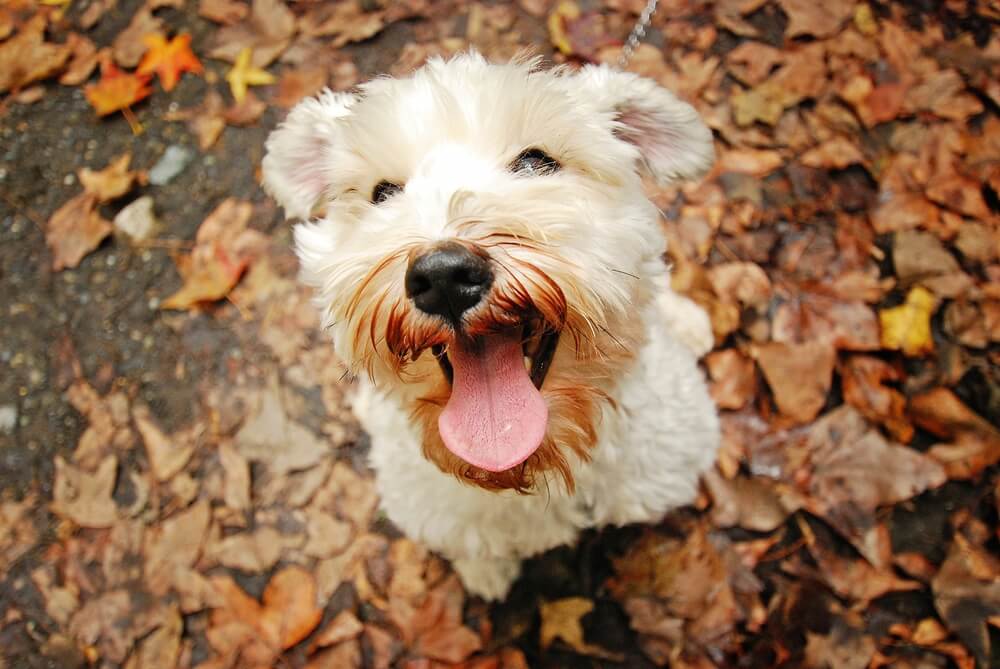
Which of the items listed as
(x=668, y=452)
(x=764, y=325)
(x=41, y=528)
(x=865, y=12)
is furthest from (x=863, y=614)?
(x=41, y=528)

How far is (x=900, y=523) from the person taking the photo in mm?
2721

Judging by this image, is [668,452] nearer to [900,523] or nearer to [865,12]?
[900,523]

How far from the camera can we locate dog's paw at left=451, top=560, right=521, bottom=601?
2.78m

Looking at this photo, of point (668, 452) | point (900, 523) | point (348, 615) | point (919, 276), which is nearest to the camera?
point (668, 452)

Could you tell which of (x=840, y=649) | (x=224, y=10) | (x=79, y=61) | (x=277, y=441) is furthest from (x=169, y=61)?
(x=840, y=649)

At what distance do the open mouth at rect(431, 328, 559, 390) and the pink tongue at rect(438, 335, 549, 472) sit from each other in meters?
0.04

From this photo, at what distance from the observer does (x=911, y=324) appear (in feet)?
9.77

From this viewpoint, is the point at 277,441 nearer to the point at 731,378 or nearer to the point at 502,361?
the point at 502,361

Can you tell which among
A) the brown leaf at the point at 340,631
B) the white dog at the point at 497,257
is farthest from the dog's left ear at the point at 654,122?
the brown leaf at the point at 340,631

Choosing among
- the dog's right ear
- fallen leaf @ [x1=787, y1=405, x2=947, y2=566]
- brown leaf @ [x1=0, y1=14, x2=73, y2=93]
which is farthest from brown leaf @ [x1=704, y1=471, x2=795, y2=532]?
brown leaf @ [x1=0, y1=14, x2=73, y2=93]

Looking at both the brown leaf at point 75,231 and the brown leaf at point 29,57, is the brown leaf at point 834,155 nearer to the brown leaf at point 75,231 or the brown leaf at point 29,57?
the brown leaf at point 75,231

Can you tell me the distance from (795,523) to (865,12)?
2.91m

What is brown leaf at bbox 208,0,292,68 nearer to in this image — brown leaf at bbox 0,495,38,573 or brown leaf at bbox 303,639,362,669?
brown leaf at bbox 0,495,38,573

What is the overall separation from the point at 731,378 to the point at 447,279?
205 centimetres
